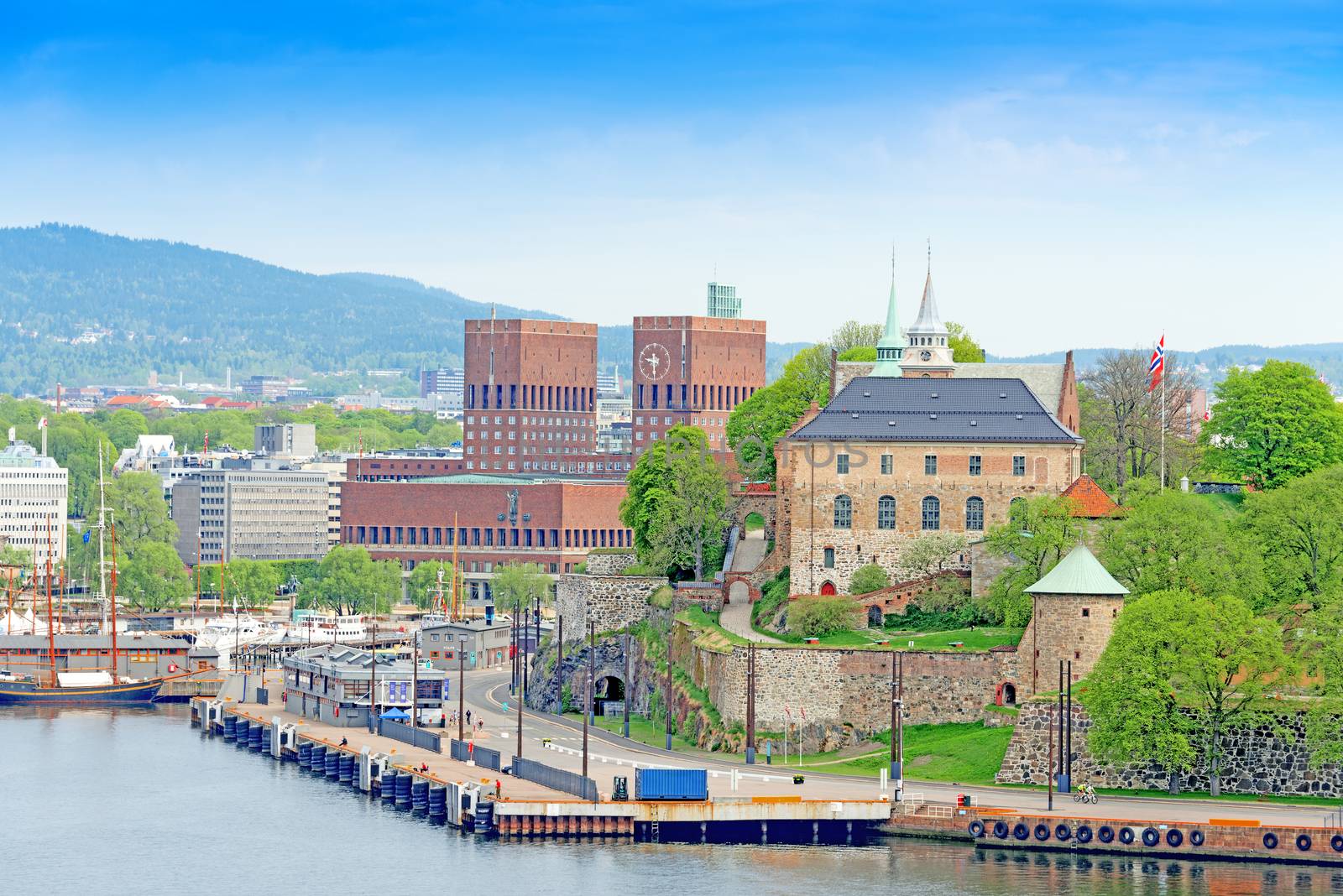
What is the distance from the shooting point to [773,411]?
170 metres

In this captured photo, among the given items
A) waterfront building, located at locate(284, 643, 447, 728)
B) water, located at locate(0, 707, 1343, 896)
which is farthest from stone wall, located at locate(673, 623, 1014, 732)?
waterfront building, located at locate(284, 643, 447, 728)

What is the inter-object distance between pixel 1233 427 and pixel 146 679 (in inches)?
3027

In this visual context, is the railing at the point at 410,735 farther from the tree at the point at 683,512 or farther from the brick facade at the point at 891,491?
the brick facade at the point at 891,491

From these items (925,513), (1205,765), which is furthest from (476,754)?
(1205,765)

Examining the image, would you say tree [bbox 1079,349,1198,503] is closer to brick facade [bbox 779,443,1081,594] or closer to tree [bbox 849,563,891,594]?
brick facade [bbox 779,443,1081,594]

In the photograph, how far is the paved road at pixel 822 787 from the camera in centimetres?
10931

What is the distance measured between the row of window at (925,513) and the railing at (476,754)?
20921mm

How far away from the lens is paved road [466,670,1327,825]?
109312 mm

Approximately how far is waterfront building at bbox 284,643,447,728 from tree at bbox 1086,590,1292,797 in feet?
140

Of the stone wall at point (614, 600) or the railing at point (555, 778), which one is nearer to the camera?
the railing at point (555, 778)

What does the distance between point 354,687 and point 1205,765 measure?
178 ft

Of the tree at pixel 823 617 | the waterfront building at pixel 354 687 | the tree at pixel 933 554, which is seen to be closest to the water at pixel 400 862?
the waterfront building at pixel 354 687

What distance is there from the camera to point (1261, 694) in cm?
11331

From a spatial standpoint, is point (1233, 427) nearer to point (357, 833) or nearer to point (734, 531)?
point (734, 531)
